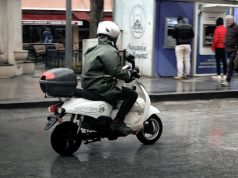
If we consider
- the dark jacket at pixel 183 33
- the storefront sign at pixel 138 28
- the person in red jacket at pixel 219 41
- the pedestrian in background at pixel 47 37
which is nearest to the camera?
the dark jacket at pixel 183 33

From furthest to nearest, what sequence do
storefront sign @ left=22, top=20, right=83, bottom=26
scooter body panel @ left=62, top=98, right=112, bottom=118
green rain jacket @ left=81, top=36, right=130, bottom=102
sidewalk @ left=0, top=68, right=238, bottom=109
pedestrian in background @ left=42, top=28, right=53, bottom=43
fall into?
storefront sign @ left=22, top=20, right=83, bottom=26, pedestrian in background @ left=42, top=28, right=53, bottom=43, sidewalk @ left=0, top=68, right=238, bottom=109, green rain jacket @ left=81, top=36, right=130, bottom=102, scooter body panel @ left=62, top=98, right=112, bottom=118

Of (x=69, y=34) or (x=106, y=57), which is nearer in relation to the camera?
(x=106, y=57)

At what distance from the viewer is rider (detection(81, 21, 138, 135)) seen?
21.1ft

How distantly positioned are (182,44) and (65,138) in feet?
27.2

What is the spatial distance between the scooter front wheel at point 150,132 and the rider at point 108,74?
0.51 m

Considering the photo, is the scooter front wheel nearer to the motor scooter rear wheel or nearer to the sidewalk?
the motor scooter rear wheel

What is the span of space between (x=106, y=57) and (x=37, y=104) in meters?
4.36

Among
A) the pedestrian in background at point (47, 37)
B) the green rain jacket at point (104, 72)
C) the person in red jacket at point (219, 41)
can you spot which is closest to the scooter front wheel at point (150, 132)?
the green rain jacket at point (104, 72)

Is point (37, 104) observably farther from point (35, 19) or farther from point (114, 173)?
point (35, 19)

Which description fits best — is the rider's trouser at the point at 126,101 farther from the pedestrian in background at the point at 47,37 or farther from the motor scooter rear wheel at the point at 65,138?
the pedestrian in background at the point at 47,37

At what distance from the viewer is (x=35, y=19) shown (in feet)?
91.7

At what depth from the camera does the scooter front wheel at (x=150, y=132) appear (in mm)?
7172

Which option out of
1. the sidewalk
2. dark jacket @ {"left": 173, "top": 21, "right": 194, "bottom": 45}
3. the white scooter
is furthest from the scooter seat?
dark jacket @ {"left": 173, "top": 21, "right": 194, "bottom": 45}

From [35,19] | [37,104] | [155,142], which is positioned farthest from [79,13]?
[155,142]
